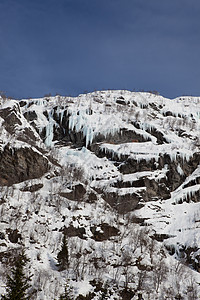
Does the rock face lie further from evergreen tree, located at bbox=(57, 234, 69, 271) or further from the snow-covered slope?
evergreen tree, located at bbox=(57, 234, 69, 271)

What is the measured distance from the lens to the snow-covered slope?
1532 inches

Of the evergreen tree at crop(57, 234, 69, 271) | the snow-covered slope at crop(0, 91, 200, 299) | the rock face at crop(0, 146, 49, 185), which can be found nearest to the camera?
the snow-covered slope at crop(0, 91, 200, 299)

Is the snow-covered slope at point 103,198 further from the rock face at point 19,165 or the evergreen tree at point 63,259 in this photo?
the evergreen tree at point 63,259

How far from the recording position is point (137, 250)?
148 ft

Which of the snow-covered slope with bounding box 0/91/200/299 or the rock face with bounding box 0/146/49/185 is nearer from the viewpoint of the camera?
the snow-covered slope with bounding box 0/91/200/299

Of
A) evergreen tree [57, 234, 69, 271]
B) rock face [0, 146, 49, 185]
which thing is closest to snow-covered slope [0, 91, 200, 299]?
rock face [0, 146, 49, 185]

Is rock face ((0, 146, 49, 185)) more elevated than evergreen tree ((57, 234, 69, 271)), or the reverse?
rock face ((0, 146, 49, 185))

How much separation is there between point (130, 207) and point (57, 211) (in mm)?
15708

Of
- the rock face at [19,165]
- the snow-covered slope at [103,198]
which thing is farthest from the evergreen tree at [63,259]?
the rock face at [19,165]

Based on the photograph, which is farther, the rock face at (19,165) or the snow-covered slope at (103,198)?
the rock face at (19,165)

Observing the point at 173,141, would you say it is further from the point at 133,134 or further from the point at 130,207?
the point at 130,207

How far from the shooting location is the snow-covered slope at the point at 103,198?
38.9m

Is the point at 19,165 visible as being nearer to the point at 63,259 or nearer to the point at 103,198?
the point at 103,198

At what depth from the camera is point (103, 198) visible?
60938 millimetres
